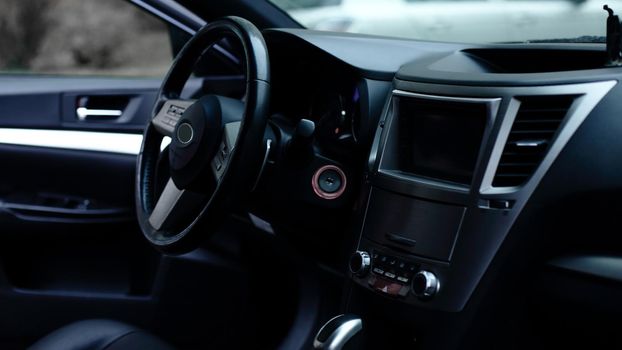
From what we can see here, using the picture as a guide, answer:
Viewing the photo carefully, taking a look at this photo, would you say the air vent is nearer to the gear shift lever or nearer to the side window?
the gear shift lever

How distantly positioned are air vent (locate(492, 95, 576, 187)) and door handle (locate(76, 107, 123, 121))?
4.55ft

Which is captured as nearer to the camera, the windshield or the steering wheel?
the steering wheel

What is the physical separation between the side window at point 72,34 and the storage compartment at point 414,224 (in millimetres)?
5069

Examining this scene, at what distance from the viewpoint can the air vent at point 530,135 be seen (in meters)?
1.52

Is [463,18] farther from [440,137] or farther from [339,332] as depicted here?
[339,332]

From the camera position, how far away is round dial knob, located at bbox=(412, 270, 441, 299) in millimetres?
1567

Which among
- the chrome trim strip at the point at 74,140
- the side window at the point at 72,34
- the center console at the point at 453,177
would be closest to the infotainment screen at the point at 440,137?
the center console at the point at 453,177

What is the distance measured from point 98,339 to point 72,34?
633 centimetres

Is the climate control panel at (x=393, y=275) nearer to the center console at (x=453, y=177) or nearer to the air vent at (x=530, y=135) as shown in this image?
the center console at (x=453, y=177)

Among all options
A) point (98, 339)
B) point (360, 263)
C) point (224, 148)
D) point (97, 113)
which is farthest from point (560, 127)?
point (97, 113)

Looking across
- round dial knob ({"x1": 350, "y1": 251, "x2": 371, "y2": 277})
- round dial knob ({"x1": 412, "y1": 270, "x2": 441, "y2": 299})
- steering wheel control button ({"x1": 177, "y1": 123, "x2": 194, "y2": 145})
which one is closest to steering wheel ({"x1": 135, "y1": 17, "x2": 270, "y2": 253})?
steering wheel control button ({"x1": 177, "y1": 123, "x2": 194, "y2": 145})

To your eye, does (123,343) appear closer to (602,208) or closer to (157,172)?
(157,172)

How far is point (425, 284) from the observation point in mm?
1566

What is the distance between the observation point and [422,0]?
3.62 meters
